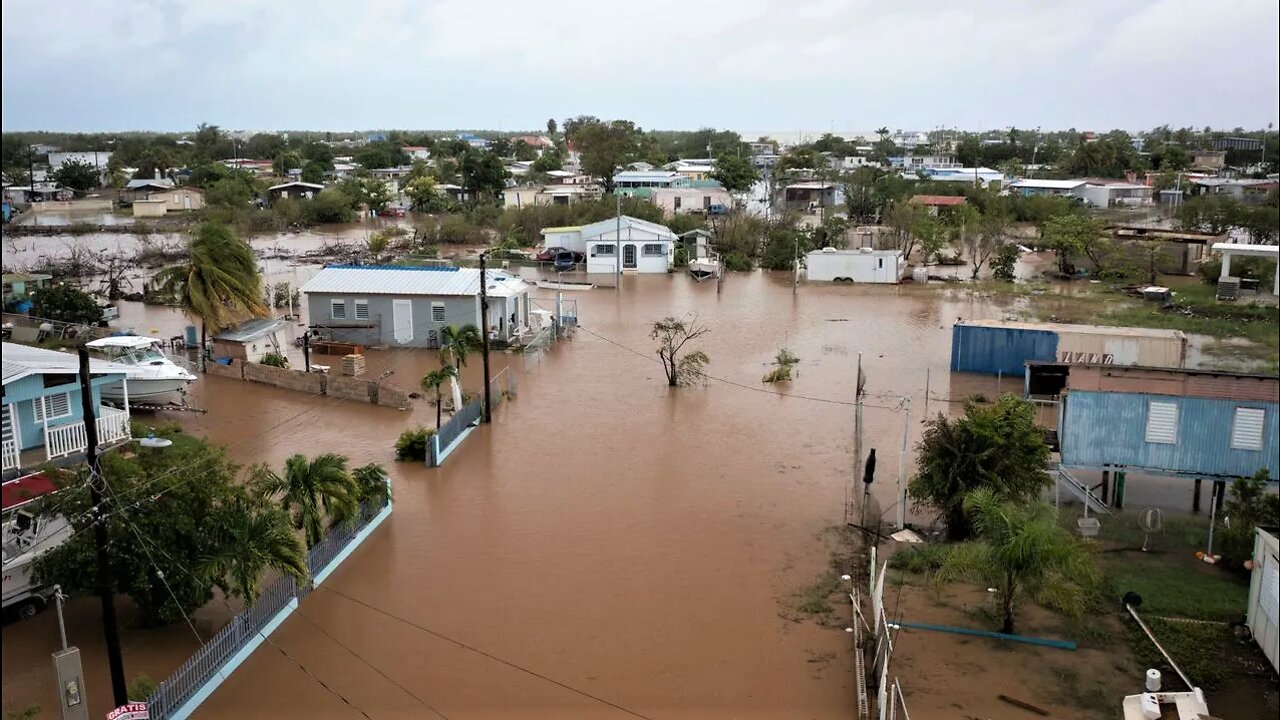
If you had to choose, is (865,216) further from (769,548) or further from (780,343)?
(769,548)

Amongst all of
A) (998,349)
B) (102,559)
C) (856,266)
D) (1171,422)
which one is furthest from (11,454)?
(856,266)

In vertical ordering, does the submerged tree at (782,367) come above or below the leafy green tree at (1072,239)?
below

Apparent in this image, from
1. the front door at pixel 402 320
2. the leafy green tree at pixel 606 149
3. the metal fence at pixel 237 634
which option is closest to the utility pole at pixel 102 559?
the metal fence at pixel 237 634

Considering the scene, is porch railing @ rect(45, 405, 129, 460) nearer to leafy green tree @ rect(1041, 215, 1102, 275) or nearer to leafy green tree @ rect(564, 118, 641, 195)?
leafy green tree @ rect(1041, 215, 1102, 275)

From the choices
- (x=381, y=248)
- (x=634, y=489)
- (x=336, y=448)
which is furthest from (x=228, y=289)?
(x=381, y=248)

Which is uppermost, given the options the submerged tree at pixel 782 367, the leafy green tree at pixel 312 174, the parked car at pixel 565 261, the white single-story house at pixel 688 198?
the leafy green tree at pixel 312 174

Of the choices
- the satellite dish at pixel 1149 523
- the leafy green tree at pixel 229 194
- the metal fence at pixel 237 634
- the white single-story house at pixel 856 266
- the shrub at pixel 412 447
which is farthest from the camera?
the leafy green tree at pixel 229 194

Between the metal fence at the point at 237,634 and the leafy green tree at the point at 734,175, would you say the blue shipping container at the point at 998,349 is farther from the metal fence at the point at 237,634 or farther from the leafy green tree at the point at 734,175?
the leafy green tree at the point at 734,175
